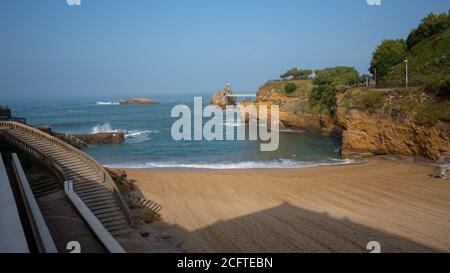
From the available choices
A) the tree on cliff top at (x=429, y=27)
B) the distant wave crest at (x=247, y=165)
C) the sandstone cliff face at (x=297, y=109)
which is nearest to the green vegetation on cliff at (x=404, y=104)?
the distant wave crest at (x=247, y=165)

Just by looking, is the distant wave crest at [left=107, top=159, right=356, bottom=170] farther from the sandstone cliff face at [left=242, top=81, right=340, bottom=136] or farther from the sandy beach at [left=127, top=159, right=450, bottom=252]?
the sandstone cliff face at [left=242, top=81, right=340, bottom=136]

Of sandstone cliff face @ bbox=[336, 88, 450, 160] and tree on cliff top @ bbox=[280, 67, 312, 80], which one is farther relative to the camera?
tree on cliff top @ bbox=[280, 67, 312, 80]

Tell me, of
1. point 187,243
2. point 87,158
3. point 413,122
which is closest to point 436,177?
point 413,122

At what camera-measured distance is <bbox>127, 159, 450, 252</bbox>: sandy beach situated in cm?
1264

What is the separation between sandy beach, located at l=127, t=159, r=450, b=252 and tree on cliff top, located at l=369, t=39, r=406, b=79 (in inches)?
997

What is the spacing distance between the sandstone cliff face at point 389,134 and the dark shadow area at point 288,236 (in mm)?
14172

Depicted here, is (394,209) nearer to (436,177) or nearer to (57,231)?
(436,177)

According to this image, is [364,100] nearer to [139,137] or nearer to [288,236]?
[288,236]

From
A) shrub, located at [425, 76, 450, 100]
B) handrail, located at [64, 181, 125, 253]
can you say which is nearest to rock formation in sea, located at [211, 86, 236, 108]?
shrub, located at [425, 76, 450, 100]

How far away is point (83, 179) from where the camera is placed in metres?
15.8

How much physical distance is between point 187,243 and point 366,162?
20.8 metres

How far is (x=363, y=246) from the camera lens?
12266 millimetres

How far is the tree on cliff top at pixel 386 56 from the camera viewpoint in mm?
46247

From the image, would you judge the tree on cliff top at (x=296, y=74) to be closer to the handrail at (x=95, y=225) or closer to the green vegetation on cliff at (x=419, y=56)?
the green vegetation on cliff at (x=419, y=56)
